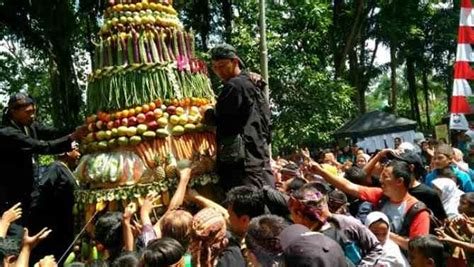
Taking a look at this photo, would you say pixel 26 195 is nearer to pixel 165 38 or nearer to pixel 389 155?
pixel 165 38

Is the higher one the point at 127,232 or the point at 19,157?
the point at 19,157

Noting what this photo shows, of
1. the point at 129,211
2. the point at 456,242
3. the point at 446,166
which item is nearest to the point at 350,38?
the point at 446,166

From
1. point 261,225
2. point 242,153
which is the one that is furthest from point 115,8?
point 261,225

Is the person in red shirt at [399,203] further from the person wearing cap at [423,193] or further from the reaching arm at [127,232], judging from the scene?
the reaching arm at [127,232]

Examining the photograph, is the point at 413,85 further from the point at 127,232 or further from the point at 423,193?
the point at 127,232

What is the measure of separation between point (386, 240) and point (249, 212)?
0.92 meters

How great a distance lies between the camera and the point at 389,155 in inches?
199

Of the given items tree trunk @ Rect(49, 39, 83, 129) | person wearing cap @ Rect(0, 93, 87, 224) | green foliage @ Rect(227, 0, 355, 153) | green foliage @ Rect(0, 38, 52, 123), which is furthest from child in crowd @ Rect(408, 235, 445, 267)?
green foliage @ Rect(0, 38, 52, 123)

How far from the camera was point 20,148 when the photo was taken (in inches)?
197

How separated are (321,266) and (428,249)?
1457 millimetres

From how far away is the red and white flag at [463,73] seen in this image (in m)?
8.33

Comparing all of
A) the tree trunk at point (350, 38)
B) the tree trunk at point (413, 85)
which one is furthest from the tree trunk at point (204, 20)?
the tree trunk at point (413, 85)

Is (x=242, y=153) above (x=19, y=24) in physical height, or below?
below

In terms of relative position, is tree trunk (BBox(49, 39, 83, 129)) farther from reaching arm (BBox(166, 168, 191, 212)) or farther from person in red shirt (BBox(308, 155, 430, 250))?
person in red shirt (BBox(308, 155, 430, 250))
